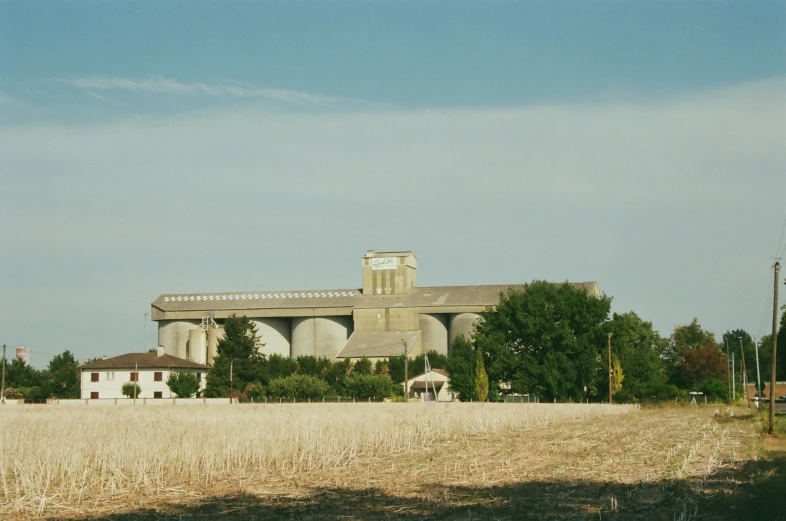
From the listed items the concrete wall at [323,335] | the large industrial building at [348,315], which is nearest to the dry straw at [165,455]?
the large industrial building at [348,315]

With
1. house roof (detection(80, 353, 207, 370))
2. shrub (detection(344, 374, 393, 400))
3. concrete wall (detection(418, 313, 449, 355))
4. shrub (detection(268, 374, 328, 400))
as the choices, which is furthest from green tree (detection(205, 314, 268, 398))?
concrete wall (detection(418, 313, 449, 355))

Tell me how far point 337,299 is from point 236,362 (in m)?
22.5

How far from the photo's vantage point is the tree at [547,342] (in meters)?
84.9

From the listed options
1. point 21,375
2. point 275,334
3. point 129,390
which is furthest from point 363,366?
point 21,375

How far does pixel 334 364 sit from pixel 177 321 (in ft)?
92.5

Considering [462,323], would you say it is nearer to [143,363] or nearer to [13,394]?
[143,363]

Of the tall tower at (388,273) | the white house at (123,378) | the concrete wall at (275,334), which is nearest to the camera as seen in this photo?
the white house at (123,378)

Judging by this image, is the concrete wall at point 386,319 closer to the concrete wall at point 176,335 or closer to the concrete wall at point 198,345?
the concrete wall at point 198,345

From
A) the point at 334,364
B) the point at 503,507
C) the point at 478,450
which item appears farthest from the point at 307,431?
the point at 334,364

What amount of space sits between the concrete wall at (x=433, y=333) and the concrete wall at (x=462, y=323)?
1294mm

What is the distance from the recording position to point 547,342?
8581 cm

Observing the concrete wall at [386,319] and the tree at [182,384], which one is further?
the concrete wall at [386,319]

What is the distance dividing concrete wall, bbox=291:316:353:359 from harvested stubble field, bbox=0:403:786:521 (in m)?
90.1

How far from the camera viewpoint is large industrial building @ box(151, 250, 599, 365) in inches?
4589
